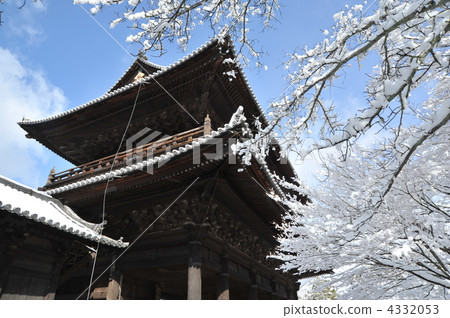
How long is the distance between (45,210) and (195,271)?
134 inches

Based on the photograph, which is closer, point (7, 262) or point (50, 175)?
point (7, 262)

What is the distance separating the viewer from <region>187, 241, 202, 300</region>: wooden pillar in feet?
17.5

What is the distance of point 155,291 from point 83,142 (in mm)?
5287

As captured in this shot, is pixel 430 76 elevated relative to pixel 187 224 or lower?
elevated

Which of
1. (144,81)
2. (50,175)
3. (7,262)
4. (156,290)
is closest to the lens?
(7,262)

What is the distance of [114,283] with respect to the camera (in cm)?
623

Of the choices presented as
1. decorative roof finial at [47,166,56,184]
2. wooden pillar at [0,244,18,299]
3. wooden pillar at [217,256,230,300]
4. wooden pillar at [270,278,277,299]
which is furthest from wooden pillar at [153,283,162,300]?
decorative roof finial at [47,166,56,184]

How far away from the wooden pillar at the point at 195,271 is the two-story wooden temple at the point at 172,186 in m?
0.02

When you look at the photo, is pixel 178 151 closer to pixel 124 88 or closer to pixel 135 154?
pixel 135 154

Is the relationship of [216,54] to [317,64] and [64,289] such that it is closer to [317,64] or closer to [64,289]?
[317,64]

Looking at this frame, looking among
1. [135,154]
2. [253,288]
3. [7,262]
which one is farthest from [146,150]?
[253,288]

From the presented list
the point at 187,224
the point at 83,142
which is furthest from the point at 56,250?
the point at 83,142

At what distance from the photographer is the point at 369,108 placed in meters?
2.52

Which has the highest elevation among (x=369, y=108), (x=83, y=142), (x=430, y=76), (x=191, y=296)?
(x=83, y=142)
